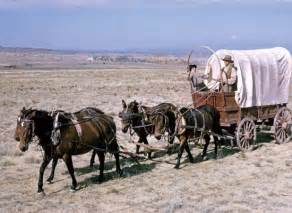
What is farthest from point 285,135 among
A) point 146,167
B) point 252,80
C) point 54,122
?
point 54,122

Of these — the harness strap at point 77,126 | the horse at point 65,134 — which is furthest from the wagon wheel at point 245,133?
the harness strap at point 77,126

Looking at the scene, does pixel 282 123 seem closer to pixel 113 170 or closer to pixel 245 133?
pixel 245 133

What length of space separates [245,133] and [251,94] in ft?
4.02

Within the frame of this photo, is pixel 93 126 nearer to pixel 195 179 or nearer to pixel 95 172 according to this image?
pixel 95 172

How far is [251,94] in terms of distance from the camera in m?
14.7

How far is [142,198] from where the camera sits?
10602mm

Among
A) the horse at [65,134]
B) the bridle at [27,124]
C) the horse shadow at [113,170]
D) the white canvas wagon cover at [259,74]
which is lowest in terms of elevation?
the horse shadow at [113,170]

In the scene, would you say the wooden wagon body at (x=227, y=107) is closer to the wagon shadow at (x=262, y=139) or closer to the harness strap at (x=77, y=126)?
the wagon shadow at (x=262, y=139)

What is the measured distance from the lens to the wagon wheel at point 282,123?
52.3ft

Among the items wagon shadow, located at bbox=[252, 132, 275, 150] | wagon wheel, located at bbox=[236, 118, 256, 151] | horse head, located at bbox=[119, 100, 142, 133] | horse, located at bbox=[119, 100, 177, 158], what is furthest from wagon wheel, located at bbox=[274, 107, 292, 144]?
horse head, located at bbox=[119, 100, 142, 133]

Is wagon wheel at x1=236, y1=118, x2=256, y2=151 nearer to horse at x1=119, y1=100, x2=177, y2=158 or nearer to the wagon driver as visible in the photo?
the wagon driver

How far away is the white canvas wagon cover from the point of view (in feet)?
47.9

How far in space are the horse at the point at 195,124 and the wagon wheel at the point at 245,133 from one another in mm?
617

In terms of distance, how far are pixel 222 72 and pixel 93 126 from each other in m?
4.70
